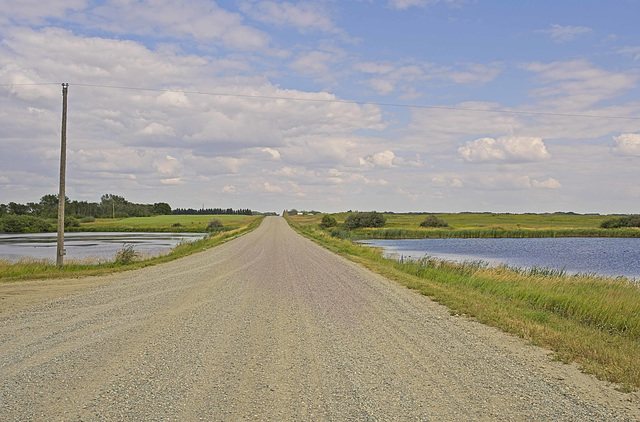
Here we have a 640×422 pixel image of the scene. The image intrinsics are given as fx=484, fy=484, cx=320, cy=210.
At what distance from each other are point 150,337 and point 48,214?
138872mm

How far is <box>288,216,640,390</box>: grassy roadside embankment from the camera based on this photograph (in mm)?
6824

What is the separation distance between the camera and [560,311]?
39.0 ft

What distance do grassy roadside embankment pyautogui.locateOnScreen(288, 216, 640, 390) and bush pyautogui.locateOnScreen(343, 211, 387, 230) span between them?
64.8m

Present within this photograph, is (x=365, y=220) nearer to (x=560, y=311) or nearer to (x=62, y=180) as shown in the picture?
(x=62, y=180)

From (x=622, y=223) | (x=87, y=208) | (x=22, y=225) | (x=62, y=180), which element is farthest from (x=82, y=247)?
(x=87, y=208)

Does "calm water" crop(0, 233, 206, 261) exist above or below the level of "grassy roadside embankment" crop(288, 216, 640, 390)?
below

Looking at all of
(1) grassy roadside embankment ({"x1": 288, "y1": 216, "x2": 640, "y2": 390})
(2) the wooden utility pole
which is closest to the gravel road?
(1) grassy roadside embankment ({"x1": 288, "y1": 216, "x2": 640, "y2": 390})

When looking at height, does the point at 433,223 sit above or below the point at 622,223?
below

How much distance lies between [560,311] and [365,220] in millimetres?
73269

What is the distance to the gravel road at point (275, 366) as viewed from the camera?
4.95 metres

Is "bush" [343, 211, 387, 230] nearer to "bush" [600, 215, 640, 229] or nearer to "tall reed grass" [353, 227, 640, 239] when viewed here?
"tall reed grass" [353, 227, 640, 239]

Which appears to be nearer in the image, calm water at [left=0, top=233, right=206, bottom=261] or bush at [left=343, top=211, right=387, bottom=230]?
calm water at [left=0, top=233, right=206, bottom=261]

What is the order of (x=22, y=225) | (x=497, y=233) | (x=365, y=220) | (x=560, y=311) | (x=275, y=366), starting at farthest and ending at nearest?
1. (x=365, y=220)
2. (x=22, y=225)
3. (x=497, y=233)
4. (x=560, y=311)
5. (x=275, y=366)

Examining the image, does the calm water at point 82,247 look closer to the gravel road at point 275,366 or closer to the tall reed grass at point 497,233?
the gravel road at point 275,366
